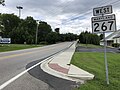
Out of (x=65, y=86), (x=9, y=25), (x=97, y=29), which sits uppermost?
(x=9, y=25)

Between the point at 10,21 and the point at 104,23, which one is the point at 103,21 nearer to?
the point at 104,23

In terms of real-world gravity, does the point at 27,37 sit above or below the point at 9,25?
below

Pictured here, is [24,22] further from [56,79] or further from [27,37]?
[56,79]

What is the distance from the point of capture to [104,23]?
8.15m

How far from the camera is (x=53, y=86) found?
309 inches

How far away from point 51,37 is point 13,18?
1265 inches

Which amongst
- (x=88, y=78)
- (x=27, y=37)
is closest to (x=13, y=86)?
(x=88, y=78)

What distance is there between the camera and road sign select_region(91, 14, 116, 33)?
799cm

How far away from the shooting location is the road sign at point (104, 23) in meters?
7.99

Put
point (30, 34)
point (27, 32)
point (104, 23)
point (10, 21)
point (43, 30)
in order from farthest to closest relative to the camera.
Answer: point (10, 21), point (43, 30), point (30, 34), point (27, 32), point (104, 23)

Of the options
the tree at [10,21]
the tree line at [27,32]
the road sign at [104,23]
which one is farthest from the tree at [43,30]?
the road sign at [104,23]

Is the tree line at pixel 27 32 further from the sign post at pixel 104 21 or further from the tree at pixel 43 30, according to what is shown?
the sign post at pixel 104 21

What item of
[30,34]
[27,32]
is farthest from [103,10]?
[30,34]

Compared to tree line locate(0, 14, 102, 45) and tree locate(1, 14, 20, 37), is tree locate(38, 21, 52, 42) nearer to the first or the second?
tree line locate(0, 14, 102, 45)
